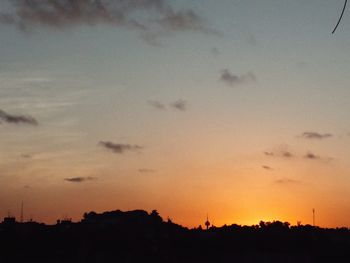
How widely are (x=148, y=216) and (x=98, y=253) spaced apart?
16774mm

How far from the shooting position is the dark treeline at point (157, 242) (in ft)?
261

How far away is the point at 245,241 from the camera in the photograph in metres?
87.4

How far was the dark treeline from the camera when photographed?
261 ft

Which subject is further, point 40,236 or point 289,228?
point 289,228

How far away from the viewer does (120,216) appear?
95062 millimetres

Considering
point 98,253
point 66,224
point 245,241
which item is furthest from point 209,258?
point 66,224

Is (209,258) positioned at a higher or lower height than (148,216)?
lower

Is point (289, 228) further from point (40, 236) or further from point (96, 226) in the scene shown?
point (40, 236)

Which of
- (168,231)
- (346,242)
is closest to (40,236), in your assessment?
(168,231)

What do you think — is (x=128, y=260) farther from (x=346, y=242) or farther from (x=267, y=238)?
(x=346, y=242)

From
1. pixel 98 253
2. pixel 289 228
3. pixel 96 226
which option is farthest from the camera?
pixel 289 228

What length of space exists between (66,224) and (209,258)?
852 inches

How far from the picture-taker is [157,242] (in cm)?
8369

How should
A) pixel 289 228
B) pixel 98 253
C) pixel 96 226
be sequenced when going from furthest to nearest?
pixel 289 228 → pixel 96 226 → pixel 98 253
